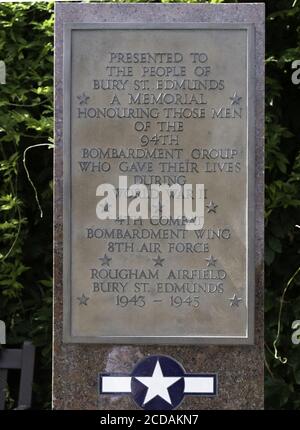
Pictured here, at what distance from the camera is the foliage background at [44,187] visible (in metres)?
4.59

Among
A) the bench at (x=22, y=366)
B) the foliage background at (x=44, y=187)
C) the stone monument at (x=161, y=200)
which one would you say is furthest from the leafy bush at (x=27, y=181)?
the stone monument at (x=161, y=200)

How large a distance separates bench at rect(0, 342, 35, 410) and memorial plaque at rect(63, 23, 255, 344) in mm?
246

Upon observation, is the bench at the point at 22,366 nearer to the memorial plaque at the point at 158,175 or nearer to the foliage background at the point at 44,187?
the memorial plaque at the point at 158,175

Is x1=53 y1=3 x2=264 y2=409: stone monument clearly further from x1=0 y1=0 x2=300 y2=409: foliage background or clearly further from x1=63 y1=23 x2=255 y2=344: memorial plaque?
x1=0 y1=0 x2=300 y2=409: foliage background

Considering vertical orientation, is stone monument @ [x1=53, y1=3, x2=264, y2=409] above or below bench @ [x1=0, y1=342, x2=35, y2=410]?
above

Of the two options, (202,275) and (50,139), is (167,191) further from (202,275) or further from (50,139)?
(50,139)

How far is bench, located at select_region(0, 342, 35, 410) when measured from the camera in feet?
12.9

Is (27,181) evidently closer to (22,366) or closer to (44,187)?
(44,187)

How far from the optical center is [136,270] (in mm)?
3906

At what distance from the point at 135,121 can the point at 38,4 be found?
4.40ft

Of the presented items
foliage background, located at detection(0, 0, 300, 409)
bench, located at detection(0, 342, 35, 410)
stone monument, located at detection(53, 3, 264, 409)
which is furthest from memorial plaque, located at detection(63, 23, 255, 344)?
foliage background, located at detection(0, 0, 300, 409)

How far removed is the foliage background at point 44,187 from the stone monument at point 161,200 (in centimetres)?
71

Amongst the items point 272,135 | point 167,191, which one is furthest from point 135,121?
point 272,135

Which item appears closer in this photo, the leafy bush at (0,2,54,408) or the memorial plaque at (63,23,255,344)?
the memorial plaque at (63,23,255,344)
